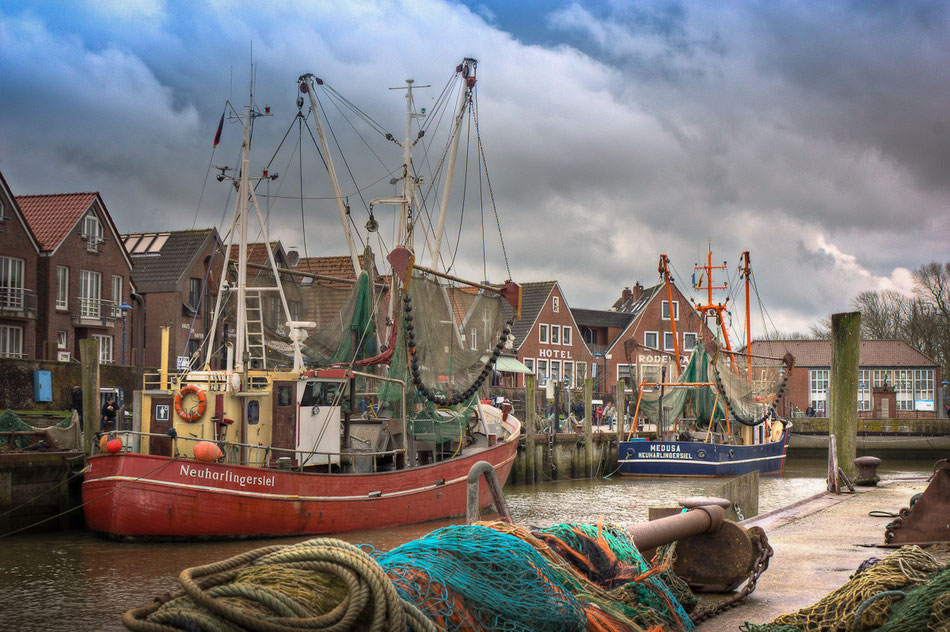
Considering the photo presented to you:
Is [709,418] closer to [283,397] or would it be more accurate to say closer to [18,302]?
[283,397]

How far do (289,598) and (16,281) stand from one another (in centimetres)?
4314

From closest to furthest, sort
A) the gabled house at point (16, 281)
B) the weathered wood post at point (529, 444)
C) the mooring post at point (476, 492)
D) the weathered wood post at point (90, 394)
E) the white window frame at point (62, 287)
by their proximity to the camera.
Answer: the mooring post at point (476, 492), the weathered wood post at point (90, 394), the weathered wood post at point (529, 444), the gabled house at point (16, 281), the white window frame at point (62, 287)

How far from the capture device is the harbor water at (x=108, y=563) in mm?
12992

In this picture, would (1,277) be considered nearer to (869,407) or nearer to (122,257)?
(122,257)

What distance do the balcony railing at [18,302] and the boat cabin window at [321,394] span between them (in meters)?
26.8

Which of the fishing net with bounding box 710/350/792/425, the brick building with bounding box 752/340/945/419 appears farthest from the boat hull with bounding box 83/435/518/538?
the brick building with bounding box 752/340/945/419

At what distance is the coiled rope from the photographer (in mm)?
3609

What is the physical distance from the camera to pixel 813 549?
10.5m

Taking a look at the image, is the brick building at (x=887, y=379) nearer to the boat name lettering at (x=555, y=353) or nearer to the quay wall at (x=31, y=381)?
the boat name lettering at (x=555, y=353)

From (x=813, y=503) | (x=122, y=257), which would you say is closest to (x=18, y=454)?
(x=813, y=503)

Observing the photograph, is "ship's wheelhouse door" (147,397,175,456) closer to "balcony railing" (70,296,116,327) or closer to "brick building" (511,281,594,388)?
"balcony railing" (70,296,116,327)

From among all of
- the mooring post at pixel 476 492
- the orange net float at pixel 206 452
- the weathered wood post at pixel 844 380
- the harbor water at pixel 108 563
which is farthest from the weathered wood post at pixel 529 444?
the mooring post at pixel 476 492

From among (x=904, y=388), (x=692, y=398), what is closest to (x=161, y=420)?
(x=692, y=398)

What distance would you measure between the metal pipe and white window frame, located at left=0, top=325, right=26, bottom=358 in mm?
40224
